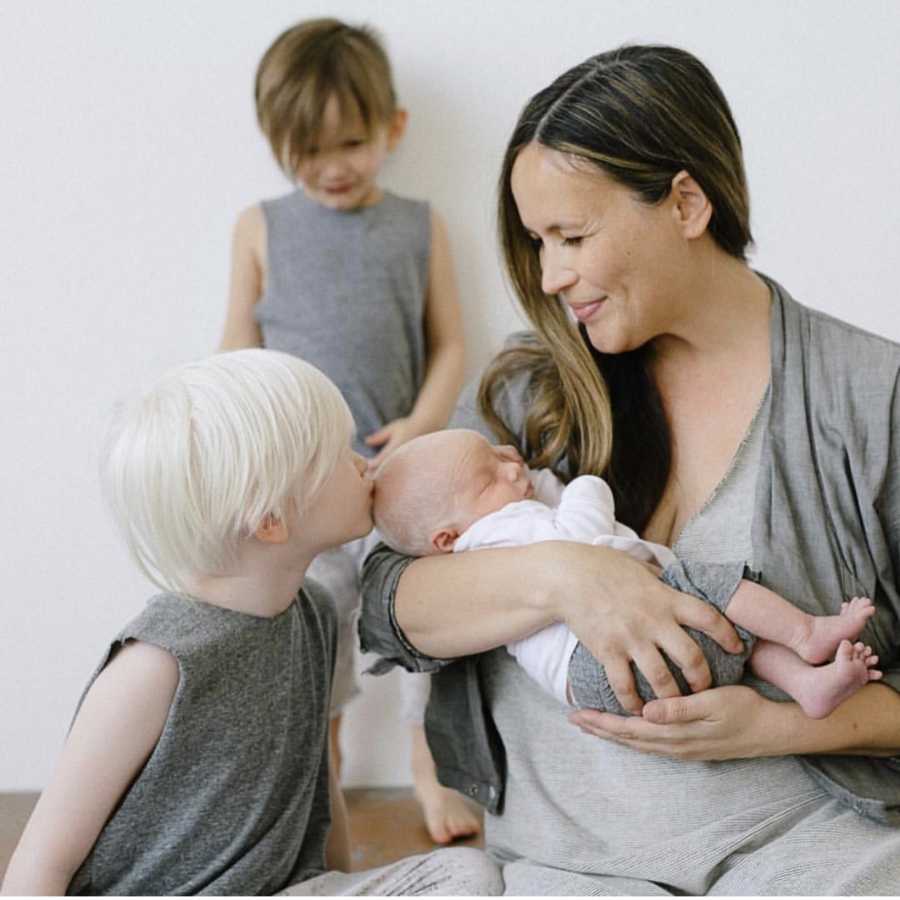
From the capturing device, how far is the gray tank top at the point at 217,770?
1.42 m

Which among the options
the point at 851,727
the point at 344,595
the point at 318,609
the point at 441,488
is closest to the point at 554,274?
the point at 441,488

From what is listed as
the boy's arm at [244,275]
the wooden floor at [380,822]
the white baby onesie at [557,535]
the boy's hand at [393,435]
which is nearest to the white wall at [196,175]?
the boy's arm at [244,275]

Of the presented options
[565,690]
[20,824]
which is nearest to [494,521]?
[565,690]

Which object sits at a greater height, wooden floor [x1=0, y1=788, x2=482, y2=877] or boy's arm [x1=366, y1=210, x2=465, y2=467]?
boy's arm [x1=366, y1=210, x2=465, y2=467]

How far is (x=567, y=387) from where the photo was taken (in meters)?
1.66

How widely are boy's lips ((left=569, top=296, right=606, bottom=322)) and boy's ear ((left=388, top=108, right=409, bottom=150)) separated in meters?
1.00

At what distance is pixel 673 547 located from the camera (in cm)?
157

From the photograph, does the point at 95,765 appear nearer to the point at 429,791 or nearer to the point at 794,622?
the point at 794,622

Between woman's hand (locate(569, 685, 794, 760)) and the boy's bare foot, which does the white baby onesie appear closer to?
woman's hand (locate(569, 685, 794, 760))

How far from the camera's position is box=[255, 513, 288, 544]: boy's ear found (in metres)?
1.43

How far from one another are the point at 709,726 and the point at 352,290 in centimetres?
136

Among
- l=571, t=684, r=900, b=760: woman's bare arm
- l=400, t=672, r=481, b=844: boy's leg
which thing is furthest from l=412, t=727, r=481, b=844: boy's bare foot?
l=571, t=684, r=900, b=760: woman's bare arm

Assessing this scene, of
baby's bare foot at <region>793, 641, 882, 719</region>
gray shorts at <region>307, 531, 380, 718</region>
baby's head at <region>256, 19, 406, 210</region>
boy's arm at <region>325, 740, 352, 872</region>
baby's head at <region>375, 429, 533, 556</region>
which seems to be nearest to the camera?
baby's bare foot at <region>793, 641, 882, 719</region>

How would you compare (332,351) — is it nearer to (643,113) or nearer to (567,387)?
(567,387)
